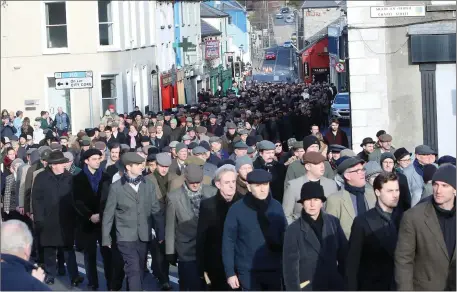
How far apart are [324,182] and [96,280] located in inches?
141

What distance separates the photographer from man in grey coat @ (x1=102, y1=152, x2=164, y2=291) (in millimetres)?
11477

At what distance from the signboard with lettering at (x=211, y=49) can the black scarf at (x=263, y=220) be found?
5129 cm

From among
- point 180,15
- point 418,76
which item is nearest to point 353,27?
point 418,76

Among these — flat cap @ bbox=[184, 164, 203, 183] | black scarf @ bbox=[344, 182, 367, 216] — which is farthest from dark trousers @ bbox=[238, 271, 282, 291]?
flat cap @ bbox=[184, 164, 203, 183]

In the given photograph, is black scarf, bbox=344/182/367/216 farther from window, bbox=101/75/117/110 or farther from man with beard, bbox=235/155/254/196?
window, bbox=101/75/117/110

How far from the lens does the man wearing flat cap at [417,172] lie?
11.4 meters

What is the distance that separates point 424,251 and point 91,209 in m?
5.97

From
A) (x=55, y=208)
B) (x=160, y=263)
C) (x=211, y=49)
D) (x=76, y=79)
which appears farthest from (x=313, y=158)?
(x=211, y=49)

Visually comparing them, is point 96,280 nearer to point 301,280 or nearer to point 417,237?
point 301,280

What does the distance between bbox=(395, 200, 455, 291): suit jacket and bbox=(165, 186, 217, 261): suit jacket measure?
11.0 feet

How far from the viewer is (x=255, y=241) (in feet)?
30.2

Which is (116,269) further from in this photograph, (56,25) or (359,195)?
(359,195)

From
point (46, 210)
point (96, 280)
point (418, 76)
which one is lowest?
point (96, 280)

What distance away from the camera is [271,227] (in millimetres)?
9242
